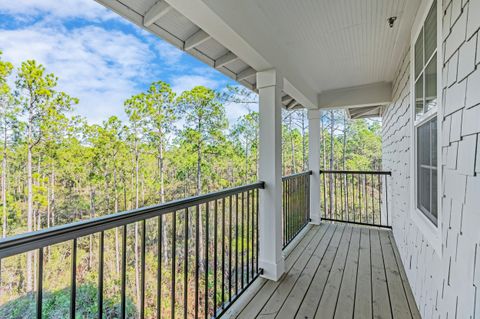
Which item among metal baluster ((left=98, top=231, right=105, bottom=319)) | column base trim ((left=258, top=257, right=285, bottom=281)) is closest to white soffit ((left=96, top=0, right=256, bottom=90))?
metal baluster ((left=98, top=231, right=105, bottom=319))

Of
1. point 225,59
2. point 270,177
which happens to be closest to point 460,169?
point 270,177

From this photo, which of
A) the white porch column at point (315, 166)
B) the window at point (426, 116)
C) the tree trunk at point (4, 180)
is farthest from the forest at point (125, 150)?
the window at point (426, 116)

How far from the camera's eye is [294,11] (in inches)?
78.9

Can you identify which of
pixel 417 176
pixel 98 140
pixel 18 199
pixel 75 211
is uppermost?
pixel 98 140

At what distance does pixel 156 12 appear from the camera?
71.6 inches

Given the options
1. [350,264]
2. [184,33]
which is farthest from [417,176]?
[184,33]

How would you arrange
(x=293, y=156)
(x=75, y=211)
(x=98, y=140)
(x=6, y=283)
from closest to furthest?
(x=6, y=283)
(x=75, y=211)
(x=98, y=140)
(x=293, y=156)

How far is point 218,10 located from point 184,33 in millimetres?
788

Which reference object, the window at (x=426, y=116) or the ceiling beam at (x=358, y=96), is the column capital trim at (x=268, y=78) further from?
the ceiling beam at (x=358, y=96)

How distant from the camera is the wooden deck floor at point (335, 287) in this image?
1857 mm

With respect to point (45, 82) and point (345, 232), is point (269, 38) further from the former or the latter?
point (45, 82)

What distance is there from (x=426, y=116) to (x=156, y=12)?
227cm

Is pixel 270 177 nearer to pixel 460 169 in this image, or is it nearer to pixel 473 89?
pixel 460 169

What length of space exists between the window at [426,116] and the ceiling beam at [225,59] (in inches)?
69.2
